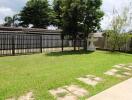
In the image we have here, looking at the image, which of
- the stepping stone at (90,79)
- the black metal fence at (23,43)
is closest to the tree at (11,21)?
the black metal fence at (23,43)

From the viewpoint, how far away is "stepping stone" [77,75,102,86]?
7327 millimetres

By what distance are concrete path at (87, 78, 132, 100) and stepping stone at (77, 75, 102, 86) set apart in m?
0.72

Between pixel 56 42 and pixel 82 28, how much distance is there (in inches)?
253

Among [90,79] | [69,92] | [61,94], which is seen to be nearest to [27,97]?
[61,94]

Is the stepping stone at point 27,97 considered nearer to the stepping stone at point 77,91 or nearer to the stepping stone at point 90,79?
the stepping stone at point 77,91

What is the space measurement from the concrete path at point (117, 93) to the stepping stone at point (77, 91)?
356mm

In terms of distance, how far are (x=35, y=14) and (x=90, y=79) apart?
38405 millimetres

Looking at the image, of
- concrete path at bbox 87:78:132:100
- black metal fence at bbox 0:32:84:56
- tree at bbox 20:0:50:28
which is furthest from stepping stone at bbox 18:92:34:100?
tree at bbox 20:0:50:28

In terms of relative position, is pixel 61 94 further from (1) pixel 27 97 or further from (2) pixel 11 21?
(2) pixel 11 21

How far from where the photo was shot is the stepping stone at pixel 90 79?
7.33 meters

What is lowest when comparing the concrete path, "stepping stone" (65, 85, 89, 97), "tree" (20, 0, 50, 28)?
the concrete path

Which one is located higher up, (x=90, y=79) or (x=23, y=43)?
(x=23, y=43)

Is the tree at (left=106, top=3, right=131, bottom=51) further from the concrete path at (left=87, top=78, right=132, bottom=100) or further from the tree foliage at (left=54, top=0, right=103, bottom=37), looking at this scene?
the concrete path at (left=87, top=78, right=132, bottom=100)

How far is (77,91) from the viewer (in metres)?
6.27
